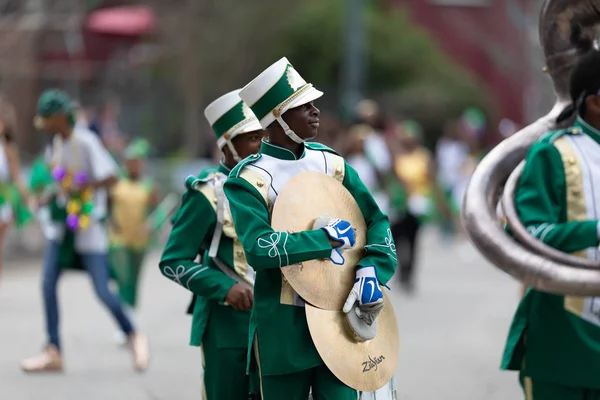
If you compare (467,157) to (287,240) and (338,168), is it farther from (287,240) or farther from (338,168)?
(287,240)

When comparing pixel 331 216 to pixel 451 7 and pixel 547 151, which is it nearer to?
pixel 547 151

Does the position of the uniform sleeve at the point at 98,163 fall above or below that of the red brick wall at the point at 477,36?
below

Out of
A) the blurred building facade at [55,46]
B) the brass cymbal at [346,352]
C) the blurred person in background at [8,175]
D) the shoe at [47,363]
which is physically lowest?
the brass cymbal at [346,352]

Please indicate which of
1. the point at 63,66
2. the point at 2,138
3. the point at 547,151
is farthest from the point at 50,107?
the point at 63,66

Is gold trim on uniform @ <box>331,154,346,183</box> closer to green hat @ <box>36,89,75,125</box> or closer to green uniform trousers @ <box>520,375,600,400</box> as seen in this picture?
green uniform trousers @ <box>520,375,600,400</box>

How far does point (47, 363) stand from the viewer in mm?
9039

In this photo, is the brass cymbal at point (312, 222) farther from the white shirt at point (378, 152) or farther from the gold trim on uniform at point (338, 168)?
the white shirt at point (378, 152)

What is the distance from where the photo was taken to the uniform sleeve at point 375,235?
16.0ft

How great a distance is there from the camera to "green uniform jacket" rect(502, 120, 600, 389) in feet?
15.2

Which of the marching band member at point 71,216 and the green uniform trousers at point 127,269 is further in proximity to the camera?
the green uniform trousers at point 127,269

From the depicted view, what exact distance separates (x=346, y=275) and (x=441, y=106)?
30.3m

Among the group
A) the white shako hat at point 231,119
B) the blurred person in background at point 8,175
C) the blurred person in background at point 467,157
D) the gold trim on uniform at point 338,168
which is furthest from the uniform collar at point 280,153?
the blurred person in background at point 467,157

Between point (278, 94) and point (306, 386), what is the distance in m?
1.07

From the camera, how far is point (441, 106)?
3484 centimetres
